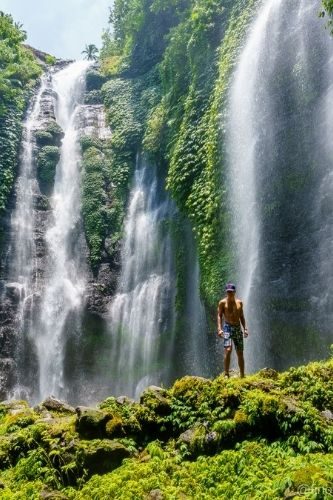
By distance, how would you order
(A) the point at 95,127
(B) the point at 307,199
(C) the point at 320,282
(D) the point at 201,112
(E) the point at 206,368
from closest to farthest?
(C) the point at 320,282 → (B) the point at 307,199 → (E) the point at 206,368 → (D) the point at 201,112 → (A) the point at 95,127

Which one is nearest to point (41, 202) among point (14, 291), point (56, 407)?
point (14, 291)

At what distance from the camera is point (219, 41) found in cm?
1720

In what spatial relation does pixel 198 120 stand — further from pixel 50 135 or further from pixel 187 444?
pixel 187 444

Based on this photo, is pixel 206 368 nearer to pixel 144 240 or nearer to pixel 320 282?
pixel 320 282

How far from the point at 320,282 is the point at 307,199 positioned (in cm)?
220

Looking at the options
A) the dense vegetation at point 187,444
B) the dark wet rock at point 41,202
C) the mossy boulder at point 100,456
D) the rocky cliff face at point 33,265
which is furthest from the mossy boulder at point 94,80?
the mossy boulder at point 100,456

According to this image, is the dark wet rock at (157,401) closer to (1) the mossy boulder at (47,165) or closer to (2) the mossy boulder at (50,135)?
(1) the mossy boulder at (47,165)

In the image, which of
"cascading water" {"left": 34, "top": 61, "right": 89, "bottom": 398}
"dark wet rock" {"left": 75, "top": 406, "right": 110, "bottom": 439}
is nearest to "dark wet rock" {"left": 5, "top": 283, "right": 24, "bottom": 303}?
"cascading water" {"left": 34, "top": 61, "right": 89, "bottom": 398}

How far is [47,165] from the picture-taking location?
21.9 metres

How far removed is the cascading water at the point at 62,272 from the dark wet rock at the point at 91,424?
9.82 m

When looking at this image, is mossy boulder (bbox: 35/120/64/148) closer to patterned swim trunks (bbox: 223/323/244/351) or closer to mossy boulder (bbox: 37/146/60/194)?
mossy boulder (bbox: 37/146/60/194)

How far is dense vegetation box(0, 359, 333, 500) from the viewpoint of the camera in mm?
4914

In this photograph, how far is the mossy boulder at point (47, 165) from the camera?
21.5m

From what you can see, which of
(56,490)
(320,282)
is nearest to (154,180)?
(320,282)
